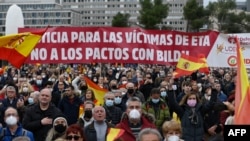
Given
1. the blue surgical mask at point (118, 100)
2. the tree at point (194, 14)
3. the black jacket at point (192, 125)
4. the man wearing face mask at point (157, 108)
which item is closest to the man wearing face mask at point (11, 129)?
the black jacket at point (192, 125)

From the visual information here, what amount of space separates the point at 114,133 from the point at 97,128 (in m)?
0.47

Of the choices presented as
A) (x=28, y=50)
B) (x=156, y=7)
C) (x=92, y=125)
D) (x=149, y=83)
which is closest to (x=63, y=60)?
(x=28, y=50)

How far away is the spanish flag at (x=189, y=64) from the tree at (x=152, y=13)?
4387cm

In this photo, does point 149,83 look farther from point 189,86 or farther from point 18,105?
point 18,105

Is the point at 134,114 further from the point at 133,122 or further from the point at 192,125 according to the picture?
the point at 192,125

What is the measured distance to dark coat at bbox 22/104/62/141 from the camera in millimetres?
6671

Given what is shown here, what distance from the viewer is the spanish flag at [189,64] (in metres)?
11.5

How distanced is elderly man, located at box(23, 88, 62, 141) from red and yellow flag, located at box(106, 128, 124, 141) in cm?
105

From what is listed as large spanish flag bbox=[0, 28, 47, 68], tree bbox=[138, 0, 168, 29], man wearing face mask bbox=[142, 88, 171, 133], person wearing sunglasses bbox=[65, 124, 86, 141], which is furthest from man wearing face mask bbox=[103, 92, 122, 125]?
tree bbox=[138, 0, 168, 29]

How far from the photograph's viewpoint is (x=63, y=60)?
33.4 feet

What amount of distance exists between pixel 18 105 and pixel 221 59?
4.19m

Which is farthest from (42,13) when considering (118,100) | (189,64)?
(118,100)

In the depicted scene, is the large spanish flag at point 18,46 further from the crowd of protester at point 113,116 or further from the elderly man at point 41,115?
the elderly man at point 41,115

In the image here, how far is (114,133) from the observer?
226 inches
